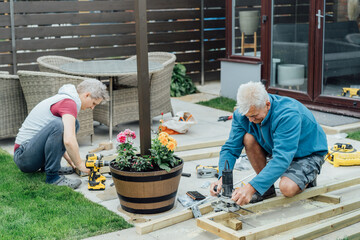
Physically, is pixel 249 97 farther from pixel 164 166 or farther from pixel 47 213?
pixel 47 213

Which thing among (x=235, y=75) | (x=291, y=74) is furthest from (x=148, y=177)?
(x=235, y=75)

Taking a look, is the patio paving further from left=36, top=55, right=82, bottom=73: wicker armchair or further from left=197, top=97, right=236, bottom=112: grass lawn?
left=36, top=55, right=82, bottom=73: wicker armchair

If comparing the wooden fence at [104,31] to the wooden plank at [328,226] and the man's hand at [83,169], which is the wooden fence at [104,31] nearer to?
the man's hand at [83,169]

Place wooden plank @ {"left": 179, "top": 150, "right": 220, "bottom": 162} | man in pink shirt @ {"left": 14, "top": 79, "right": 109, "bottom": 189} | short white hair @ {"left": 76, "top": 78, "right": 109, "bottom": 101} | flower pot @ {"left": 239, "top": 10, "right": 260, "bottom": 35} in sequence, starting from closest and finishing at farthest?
man in pink shirt @ {"left": 14, "top": 79, "right": 109, "bottom": 189} < short white hair @ {"left": 76, "top": 78, "right": 109, "bottom": 101} < wooden plank @ {"left": 179, "top": 150, "right": 220, "bottom": 162} < flower pot @ {"left": 239, "top": 10, "right": 260, "bottom": 35}

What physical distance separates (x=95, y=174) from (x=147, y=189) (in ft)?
2.84

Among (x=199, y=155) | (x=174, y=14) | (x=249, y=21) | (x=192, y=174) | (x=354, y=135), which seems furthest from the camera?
(x=174, y=14)

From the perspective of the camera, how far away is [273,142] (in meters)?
3.65

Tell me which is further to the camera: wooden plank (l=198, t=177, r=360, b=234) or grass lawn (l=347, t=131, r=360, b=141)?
grass lawn (l=347, t=131, r=360, b=141)

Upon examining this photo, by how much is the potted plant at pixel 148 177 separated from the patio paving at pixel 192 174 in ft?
0.30

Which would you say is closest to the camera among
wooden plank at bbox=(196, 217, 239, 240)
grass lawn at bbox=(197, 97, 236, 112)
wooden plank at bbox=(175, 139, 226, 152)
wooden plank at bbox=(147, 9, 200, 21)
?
wooden plank at bbox=(196, 217, 239, 240)

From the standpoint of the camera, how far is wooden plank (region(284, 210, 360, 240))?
3201 millimetres

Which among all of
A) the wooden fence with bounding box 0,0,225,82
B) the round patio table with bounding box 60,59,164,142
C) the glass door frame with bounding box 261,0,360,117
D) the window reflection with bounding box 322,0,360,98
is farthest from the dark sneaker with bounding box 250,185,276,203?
the wooden fence with bounding box 0,0,225,82

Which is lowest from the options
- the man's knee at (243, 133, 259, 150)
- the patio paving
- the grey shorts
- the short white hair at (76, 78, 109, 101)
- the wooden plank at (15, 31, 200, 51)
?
the patio paving

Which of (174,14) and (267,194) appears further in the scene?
(174,14)
